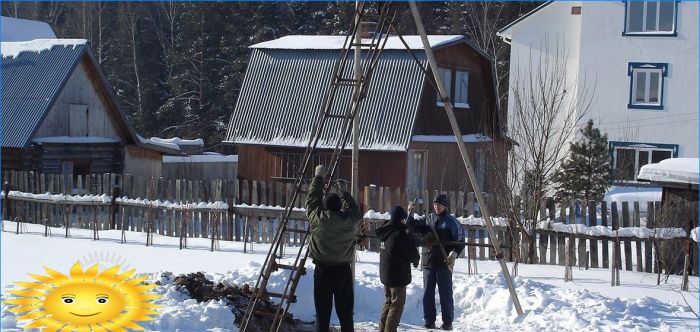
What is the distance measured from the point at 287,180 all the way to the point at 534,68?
426 inches

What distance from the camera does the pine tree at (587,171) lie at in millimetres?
23641

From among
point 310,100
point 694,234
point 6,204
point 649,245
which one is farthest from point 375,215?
point 310,100

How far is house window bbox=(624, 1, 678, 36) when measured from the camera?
99.8 ft

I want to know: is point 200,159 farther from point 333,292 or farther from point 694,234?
point 333,292

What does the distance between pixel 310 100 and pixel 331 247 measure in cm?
1738

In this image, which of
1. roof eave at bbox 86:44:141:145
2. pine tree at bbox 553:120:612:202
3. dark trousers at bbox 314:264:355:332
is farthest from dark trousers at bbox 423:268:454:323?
roof eave at bbox 86:44:141:145

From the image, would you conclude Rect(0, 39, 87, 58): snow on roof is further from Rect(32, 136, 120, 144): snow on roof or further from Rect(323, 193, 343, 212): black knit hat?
Rect(323, 193, 343, 212): black knit hat

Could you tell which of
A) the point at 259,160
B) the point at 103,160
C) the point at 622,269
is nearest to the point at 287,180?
the point at 259,160

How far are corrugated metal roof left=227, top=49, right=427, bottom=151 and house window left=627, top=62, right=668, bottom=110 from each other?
9383 millimetres

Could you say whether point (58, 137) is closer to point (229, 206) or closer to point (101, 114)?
point (101, 114)

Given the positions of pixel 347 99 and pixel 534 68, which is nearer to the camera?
pixel 347 99

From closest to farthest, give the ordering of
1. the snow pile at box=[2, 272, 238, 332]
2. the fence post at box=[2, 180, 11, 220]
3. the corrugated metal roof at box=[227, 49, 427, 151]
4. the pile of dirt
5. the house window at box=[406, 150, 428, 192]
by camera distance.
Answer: the snow pile at box=[2, 272, 238, 332]
the pile of dirt
the fence post at box=[2, 180, 11, 220]
the corrugated metal roof at box=[227, 49, 427, 151]
the house window at box=[406, 150, 428, 192]

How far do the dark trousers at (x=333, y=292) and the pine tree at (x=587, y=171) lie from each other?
14.5 metres

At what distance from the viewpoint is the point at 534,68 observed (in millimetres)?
32281
